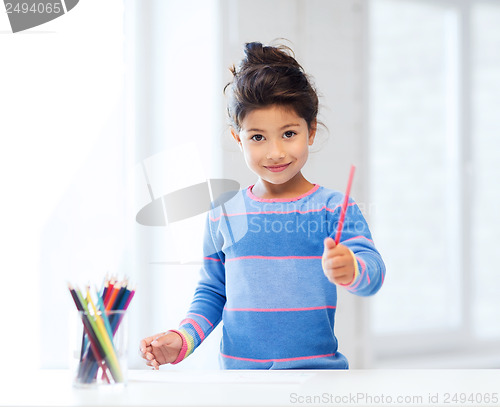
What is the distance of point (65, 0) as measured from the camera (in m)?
1.98

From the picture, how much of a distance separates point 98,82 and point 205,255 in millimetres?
1068

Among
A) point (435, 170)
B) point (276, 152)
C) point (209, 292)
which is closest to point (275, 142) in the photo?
point (276, 152)

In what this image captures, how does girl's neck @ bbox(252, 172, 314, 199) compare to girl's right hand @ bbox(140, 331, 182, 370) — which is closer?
girl's right hand @ bbox(140, 331, 182, 370)

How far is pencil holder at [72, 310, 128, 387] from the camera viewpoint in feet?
2.46

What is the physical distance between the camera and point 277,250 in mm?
1043

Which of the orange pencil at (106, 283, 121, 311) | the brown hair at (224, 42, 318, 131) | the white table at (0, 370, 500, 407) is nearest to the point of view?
the white table at (0, 370, 500, 407)

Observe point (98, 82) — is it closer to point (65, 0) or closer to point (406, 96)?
point (65, 0)

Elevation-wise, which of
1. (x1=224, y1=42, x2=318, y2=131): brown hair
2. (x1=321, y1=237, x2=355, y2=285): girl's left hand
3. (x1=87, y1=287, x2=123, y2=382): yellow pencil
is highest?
(x1=224, y1=42, x2=318, y2=131): brown hair

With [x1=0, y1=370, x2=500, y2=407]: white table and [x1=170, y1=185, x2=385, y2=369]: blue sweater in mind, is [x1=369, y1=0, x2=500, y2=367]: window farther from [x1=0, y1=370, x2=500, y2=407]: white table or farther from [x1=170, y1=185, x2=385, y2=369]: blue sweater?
[x1=0, y1=370, x2=500, y2=407]: white table

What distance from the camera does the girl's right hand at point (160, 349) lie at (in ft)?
3.03

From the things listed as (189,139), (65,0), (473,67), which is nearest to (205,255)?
(189,139)

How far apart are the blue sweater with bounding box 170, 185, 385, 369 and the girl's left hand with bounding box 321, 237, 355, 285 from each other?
0.64ft

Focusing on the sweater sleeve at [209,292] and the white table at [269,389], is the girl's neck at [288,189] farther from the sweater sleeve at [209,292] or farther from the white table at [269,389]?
the white table at [269,389]

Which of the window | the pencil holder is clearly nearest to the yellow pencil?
the pencil holder
